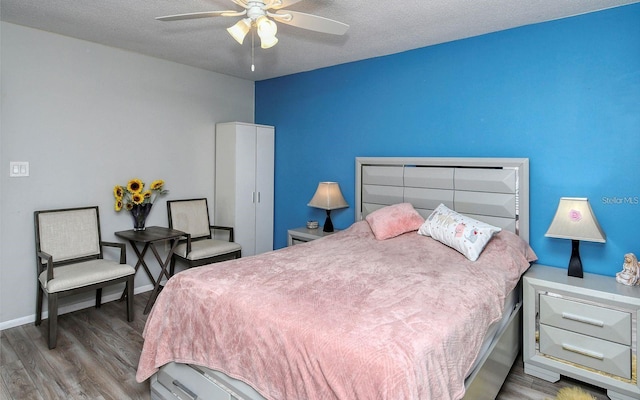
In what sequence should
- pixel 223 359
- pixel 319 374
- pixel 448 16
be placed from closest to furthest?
pixel 319 374
pixel 223 359
pixel 448 16

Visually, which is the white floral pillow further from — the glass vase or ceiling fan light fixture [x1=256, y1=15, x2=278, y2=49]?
the glass vase

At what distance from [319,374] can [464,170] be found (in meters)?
2.39

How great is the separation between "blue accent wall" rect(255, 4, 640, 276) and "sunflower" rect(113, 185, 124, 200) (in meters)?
2.22

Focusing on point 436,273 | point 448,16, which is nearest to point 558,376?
point 436,273

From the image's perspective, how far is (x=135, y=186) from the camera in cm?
379

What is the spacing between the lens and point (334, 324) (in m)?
1.56

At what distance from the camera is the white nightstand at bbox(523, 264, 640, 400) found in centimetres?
224

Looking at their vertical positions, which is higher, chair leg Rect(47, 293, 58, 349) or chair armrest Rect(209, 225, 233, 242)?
chair armrest Rect(209, 225, 233, 242)

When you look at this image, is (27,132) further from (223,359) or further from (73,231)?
(223,359)

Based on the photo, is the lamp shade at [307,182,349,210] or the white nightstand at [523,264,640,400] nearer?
the white nightstand at [523,264,640,400]

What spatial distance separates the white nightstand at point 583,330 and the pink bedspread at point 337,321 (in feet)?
0.91

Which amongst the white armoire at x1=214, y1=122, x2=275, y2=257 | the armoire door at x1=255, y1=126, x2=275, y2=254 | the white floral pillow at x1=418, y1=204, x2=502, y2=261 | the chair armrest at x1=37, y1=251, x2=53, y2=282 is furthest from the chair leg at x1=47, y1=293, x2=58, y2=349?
the white floral pillow at x1=418, y1=204, x2=502, y2=261

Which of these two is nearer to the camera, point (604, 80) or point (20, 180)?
point (604, 80)
